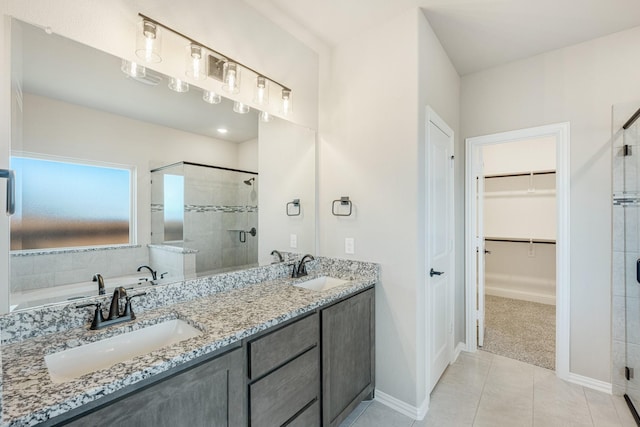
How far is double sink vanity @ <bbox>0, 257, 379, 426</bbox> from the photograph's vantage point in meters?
0.86

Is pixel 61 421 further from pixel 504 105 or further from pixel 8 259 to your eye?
pixel 504 105

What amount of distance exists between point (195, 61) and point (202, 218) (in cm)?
90

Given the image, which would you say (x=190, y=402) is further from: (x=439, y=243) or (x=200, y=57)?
(x=439, y=243)

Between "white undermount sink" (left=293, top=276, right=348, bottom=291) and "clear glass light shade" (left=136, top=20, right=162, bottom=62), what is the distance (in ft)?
5.36

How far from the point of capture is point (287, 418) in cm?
145

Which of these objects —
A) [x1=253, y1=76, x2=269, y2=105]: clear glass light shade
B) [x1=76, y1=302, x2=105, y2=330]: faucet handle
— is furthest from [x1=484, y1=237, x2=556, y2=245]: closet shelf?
[x1=76, y1=302, x2=105, y2=330]: faucet handle

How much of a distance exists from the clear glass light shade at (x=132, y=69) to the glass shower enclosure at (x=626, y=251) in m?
3.16

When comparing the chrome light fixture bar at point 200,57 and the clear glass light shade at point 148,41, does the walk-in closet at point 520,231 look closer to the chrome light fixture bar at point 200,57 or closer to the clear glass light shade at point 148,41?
the chrome light fixture bar at point 200,57

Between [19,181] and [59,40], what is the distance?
629mm

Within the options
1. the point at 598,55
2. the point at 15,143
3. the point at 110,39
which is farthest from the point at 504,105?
the point at 15,143

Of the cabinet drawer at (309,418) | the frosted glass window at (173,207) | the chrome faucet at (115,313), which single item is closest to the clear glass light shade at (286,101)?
the frosted glass window at (173,207)

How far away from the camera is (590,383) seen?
2.33m

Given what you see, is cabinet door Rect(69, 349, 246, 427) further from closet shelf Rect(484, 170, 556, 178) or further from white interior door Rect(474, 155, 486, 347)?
closet shelf Rect(484, 170, 556, 178)

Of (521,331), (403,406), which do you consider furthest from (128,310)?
(521,331)
